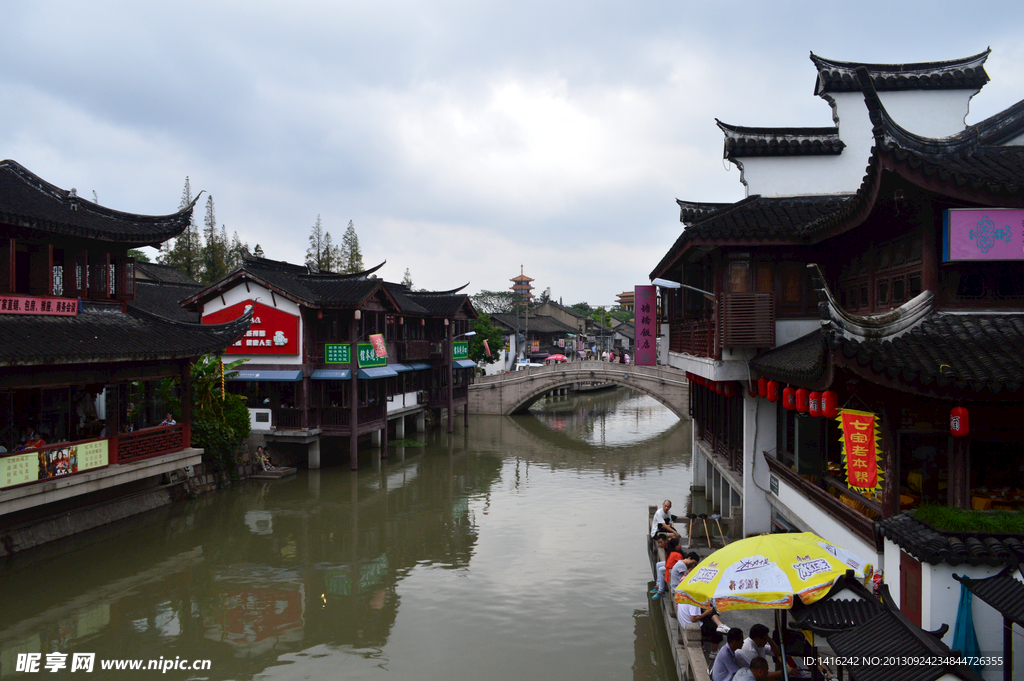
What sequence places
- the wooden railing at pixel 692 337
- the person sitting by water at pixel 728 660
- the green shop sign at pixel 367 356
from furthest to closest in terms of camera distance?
the green shop sign at pixel 367 356 < the wooden railing at pixel 692 337 < the person sitting by water at pixel 728 660

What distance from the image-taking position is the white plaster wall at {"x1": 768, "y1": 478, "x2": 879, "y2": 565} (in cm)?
817

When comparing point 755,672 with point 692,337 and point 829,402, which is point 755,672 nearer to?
point 829,402

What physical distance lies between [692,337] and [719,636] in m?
6.96

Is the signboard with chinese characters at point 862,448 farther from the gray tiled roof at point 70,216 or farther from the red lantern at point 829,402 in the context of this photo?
the gray tiled roof at point 70,216

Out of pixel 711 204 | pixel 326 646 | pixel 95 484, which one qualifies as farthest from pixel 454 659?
pixel 711 204

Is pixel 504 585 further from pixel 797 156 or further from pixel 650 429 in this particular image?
pixel 650 429

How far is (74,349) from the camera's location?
45.3 feet

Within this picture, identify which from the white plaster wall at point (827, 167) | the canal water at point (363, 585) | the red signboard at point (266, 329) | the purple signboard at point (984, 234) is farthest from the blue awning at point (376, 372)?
the purple signboard at point (984, 234)

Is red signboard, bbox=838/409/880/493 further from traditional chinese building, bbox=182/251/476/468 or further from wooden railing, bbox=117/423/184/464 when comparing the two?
traditional chinese building, bbox=182/251/476/468

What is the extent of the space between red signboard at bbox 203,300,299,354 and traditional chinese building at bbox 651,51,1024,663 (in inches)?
593

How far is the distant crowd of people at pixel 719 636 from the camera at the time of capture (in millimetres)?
7516

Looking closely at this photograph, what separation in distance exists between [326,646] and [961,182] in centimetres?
1105

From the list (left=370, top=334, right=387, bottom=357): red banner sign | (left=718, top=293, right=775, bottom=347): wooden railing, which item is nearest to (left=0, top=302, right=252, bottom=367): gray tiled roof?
(left=370, top=334, right=387, bottom=357): red banner sign

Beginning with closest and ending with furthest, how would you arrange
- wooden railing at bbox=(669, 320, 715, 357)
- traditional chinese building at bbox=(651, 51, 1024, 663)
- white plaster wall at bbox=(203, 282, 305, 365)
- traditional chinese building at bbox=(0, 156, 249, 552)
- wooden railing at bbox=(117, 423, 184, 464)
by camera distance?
traditional chinese building at bbox=(651, 51, 1024, 663), wooden railing at bbox=(669, 320, 715, 357), traditional chinese building at bbox=(0, 156, 249, 552), wooden railing at bbox=(117, 423, 184, 464), white plaster wall at bbox=(203, 282, 305, 365)
